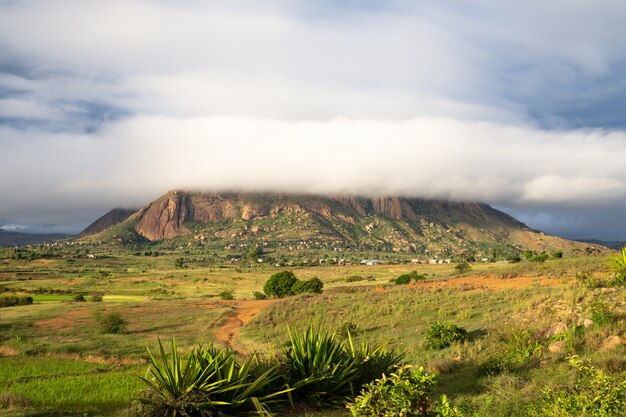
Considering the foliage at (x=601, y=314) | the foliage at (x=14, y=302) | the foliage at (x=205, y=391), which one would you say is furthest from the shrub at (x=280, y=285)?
the foliage at (x=205, y=391)

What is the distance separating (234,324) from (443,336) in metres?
19.5

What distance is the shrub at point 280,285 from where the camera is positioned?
47.6 m

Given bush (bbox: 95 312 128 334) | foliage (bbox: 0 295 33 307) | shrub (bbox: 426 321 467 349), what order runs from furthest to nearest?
foliage (bbox: 0 295 33 307), bush (bbox: 95 312 128 334), shrub (bbox: 426 321 467 349)

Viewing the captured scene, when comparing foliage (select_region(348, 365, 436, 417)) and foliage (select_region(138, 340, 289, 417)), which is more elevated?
foliage (select_region(348, 365, 436, 417))

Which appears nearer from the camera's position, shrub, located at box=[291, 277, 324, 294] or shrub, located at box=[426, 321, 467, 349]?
shrub, located at box=[426, 321, 467, 349]

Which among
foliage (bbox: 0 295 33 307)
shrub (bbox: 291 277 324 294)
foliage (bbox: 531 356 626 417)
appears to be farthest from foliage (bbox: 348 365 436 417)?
foliage (bbox: 0 295 33 307)

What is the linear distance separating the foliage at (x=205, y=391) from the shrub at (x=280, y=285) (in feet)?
128

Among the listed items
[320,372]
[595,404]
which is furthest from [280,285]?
[595,404]

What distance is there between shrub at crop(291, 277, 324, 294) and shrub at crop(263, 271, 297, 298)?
86cm

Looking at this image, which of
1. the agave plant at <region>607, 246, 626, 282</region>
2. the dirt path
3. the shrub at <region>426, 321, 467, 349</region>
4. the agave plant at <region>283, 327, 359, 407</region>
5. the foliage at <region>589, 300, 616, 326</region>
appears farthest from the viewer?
the dirt path

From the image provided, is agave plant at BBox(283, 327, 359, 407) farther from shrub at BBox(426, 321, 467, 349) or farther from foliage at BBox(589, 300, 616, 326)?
foliage at BBox(589, 300, 616, 326)

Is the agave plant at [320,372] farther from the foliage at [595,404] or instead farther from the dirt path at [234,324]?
the dirt path at [234,324]

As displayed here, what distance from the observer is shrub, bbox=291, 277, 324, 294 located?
145 ft

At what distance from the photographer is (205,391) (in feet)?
25.2
